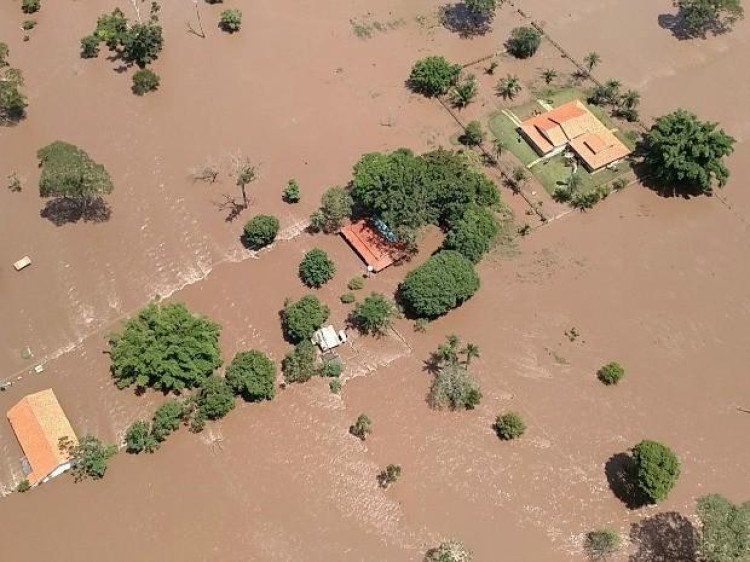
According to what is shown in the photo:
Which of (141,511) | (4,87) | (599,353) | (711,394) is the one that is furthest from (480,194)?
(4,87)

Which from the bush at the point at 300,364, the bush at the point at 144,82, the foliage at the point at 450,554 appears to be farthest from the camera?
the bush at the point at 144,82

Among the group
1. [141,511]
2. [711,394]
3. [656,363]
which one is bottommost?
[711,394]

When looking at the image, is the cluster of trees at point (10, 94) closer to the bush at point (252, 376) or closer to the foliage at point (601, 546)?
the bush at point (252, 376)

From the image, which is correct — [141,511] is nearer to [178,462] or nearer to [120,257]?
[178,462]

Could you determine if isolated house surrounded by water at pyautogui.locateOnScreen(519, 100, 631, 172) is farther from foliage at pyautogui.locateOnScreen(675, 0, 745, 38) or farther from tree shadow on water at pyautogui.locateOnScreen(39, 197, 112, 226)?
→ tree shadow on water at pyautogui.locateOnScreen(39, 197, 112, 226)

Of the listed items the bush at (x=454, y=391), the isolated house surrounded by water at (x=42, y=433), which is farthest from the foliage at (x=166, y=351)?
the bush at (x=454, y=391)
